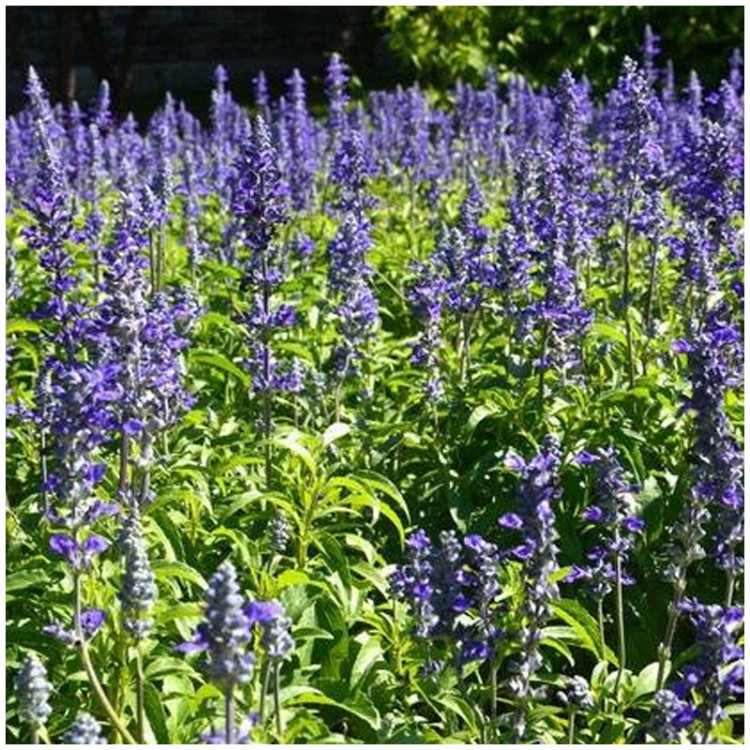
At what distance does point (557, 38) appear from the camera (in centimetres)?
1908

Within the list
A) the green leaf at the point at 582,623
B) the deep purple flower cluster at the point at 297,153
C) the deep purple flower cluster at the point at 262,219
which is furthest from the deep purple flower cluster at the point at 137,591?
the deep purple flower cluster at the point at 297,153

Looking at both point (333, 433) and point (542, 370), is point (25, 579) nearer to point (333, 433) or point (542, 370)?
point (333, 433)

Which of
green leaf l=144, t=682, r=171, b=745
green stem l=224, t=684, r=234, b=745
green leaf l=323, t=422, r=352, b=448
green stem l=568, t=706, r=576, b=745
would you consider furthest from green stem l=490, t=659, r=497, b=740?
green leaf l=323, t=422, r=352, b=448

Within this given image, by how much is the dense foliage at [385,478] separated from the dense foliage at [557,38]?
10692mm

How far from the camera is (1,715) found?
144 inches

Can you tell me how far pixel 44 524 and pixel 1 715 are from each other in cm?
121

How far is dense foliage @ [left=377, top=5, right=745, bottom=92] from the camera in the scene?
60.8ft

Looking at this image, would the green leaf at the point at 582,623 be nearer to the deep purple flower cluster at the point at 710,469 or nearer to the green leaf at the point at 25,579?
the deep purple flower cluster at the point at 710,469

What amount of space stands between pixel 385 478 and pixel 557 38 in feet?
49.7

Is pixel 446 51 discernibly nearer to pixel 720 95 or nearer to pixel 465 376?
pixel 720 95

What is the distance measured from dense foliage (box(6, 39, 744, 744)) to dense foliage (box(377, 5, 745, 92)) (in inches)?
421

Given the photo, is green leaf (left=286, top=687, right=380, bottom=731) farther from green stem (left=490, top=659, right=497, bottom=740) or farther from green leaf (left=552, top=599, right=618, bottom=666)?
green leaf (left=552, top=599, right=618, bottom=666)

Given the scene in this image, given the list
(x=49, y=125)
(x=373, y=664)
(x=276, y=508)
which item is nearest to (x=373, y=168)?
(x=49, y=125)

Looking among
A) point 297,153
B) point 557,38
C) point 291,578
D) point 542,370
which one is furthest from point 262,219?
point 557,38
